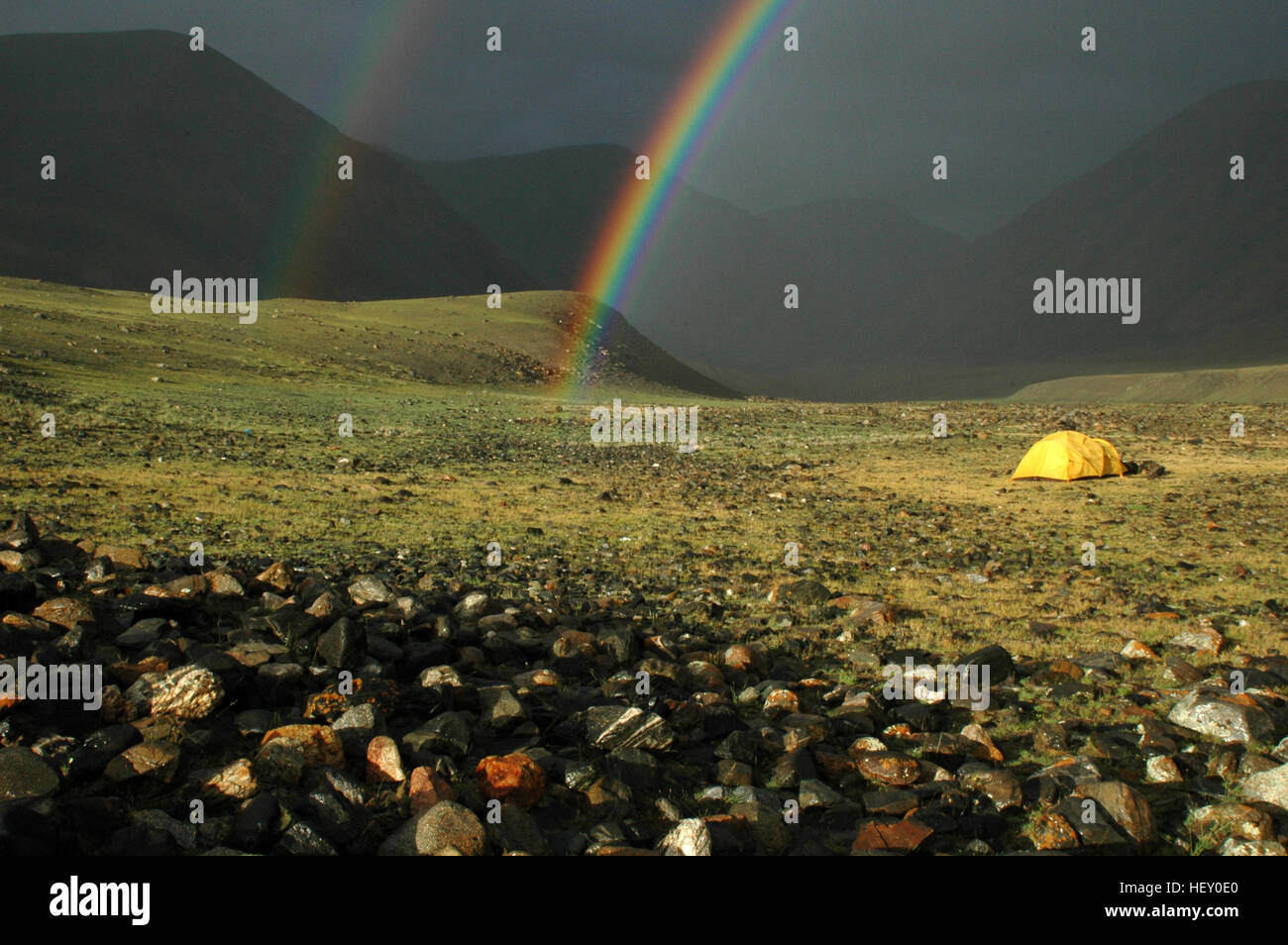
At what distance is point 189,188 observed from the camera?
15350cm

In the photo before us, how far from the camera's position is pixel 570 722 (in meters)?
7.51

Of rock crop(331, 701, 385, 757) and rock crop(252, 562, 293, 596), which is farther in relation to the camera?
rock crop(252, 562, 293, 596)

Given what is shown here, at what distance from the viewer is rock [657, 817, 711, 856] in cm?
549

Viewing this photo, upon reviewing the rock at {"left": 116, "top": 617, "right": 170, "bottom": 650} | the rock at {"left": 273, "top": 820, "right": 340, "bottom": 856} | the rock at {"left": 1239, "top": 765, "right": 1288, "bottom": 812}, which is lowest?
the rock at {"left": 1239, "top": 765, "right": 1288, "bottom": 812}

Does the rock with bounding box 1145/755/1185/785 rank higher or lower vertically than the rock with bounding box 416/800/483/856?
lower

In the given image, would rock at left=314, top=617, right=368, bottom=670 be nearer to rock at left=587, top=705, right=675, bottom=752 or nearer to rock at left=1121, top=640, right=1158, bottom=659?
rock at left=587, top=705, right=675, bottom=752

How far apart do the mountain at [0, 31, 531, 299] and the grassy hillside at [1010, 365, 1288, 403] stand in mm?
115297

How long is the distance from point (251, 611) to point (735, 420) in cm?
3315

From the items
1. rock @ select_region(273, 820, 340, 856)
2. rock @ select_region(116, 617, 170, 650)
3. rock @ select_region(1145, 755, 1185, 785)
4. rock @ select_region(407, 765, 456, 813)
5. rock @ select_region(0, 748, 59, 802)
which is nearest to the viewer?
rock @ select_region(273, 820, 340, 856)

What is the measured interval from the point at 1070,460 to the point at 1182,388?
61.9 meters

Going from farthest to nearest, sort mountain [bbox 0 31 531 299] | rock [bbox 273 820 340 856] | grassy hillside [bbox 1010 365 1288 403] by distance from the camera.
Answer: mountain [bbox 0 31 531 299]
grassy hillside [bbox 1010 365 1288 403]
rock [bbox 273 820 340 856]

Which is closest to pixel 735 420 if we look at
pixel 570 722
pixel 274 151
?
pixel 570 722

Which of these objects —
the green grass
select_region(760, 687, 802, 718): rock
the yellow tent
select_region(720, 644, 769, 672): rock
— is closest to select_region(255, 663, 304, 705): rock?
Answer: select_region(760, 687, 802, 718): rock
